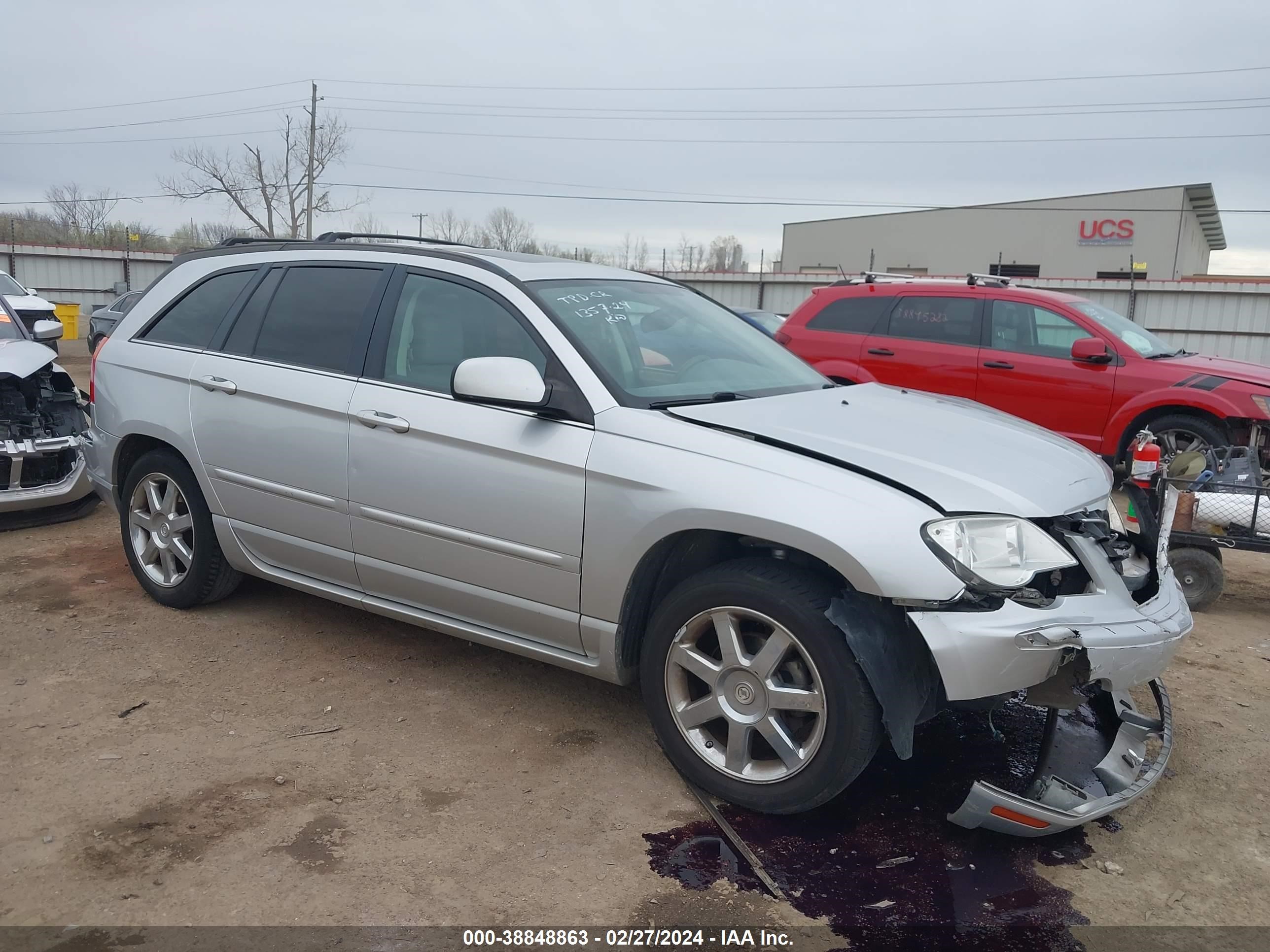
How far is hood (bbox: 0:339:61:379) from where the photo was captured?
6.47 m

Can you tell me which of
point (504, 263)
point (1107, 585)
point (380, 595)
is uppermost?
point (504, 263)

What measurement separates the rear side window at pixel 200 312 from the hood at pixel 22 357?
7.29 ft

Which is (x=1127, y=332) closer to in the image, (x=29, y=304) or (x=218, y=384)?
(x=218, y=384)

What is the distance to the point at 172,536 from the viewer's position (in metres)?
4.82

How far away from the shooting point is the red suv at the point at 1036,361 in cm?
784

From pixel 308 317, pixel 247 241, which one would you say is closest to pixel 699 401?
pixel 308 317

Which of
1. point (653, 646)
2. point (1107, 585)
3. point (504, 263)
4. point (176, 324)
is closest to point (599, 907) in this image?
point (653, 646)

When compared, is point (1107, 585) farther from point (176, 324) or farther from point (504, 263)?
point (176, 324)

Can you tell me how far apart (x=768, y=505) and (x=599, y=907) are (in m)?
1.23

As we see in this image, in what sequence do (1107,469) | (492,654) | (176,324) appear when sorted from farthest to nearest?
(176,324)
(492,654)
(1107,469)

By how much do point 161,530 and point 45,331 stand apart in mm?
3522

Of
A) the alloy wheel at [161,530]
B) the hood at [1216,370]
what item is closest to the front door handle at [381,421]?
the alloy wheel at [161,530]

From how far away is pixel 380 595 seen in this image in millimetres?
4062

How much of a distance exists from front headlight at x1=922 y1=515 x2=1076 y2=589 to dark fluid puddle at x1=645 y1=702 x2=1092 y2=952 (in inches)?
34.0
